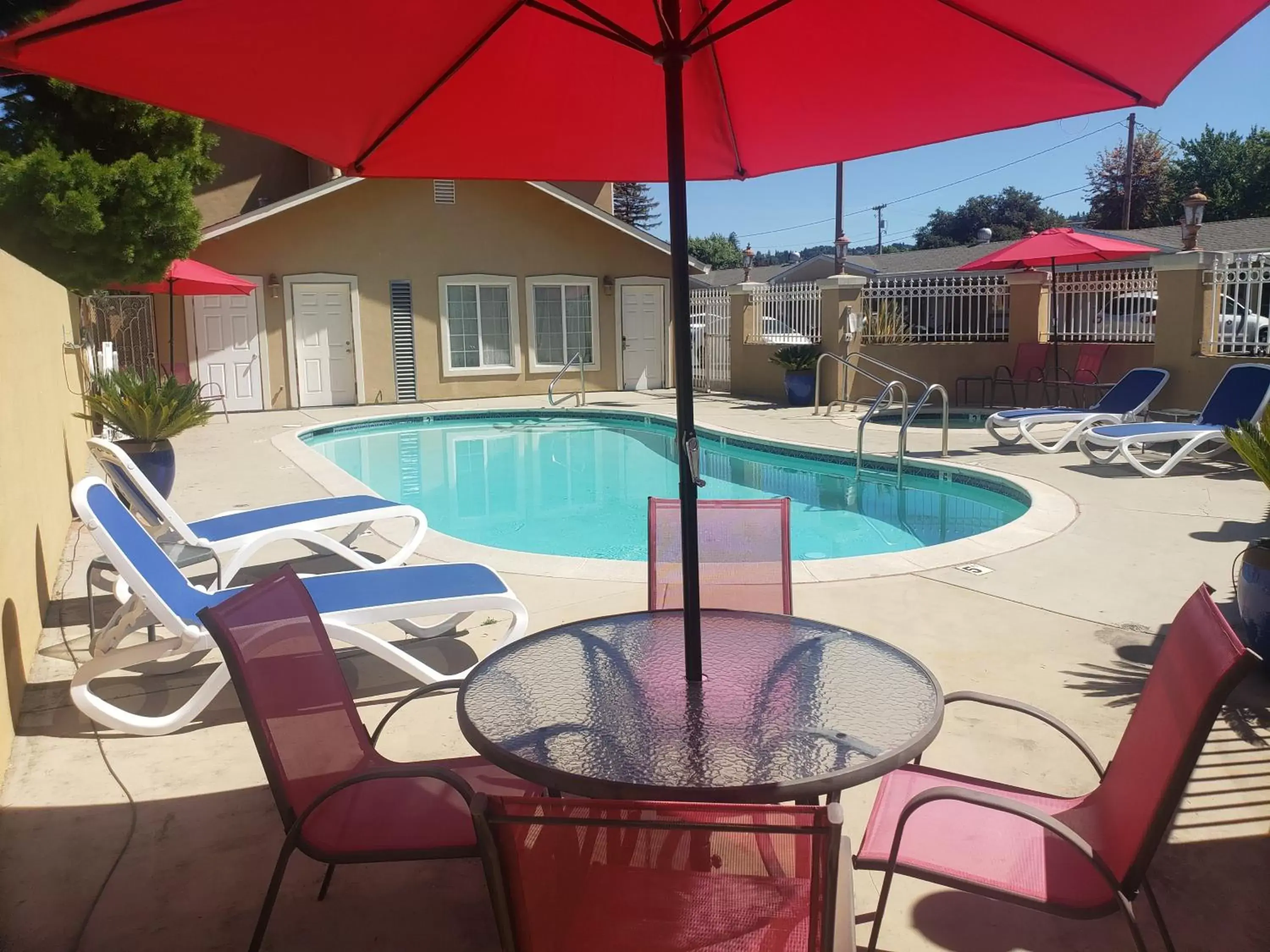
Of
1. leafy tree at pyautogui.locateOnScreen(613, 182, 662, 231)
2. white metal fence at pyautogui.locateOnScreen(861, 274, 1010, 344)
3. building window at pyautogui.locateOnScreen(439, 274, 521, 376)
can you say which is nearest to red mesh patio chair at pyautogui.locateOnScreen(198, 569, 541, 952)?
white metal fence at pyautogui.locateOnScreen(861, 274, 1010, 344)

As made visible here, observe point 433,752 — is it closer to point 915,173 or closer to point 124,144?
point 124,144

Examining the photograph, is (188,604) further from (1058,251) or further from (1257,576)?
(1058,251)

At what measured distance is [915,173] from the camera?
6091 centimetres

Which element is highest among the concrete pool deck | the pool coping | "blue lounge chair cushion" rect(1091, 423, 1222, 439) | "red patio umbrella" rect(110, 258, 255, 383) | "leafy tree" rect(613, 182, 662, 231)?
"leafy tree" rect(613, 182, 662, 231)

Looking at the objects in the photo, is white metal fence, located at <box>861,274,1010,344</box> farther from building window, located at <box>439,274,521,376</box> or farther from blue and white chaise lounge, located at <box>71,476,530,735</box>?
blue and white chaise lounge, located at <box>71,476,530,735</box>

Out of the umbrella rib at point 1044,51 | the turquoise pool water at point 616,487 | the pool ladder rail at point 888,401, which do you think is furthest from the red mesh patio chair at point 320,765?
the pool ladder rail at point 888,401

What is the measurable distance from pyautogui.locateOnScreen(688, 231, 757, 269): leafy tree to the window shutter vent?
53.0 metres

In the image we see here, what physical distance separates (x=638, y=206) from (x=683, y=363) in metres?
65.5

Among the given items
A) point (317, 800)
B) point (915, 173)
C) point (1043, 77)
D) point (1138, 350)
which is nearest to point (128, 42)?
point (317, 800)

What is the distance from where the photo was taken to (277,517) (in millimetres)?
5508

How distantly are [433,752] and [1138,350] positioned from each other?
12.7m

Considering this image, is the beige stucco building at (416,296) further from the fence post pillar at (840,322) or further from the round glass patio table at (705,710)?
the round glass patio table at (705,710)

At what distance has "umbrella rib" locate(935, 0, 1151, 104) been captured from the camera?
264cm

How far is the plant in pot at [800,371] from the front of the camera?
51.6 ft
